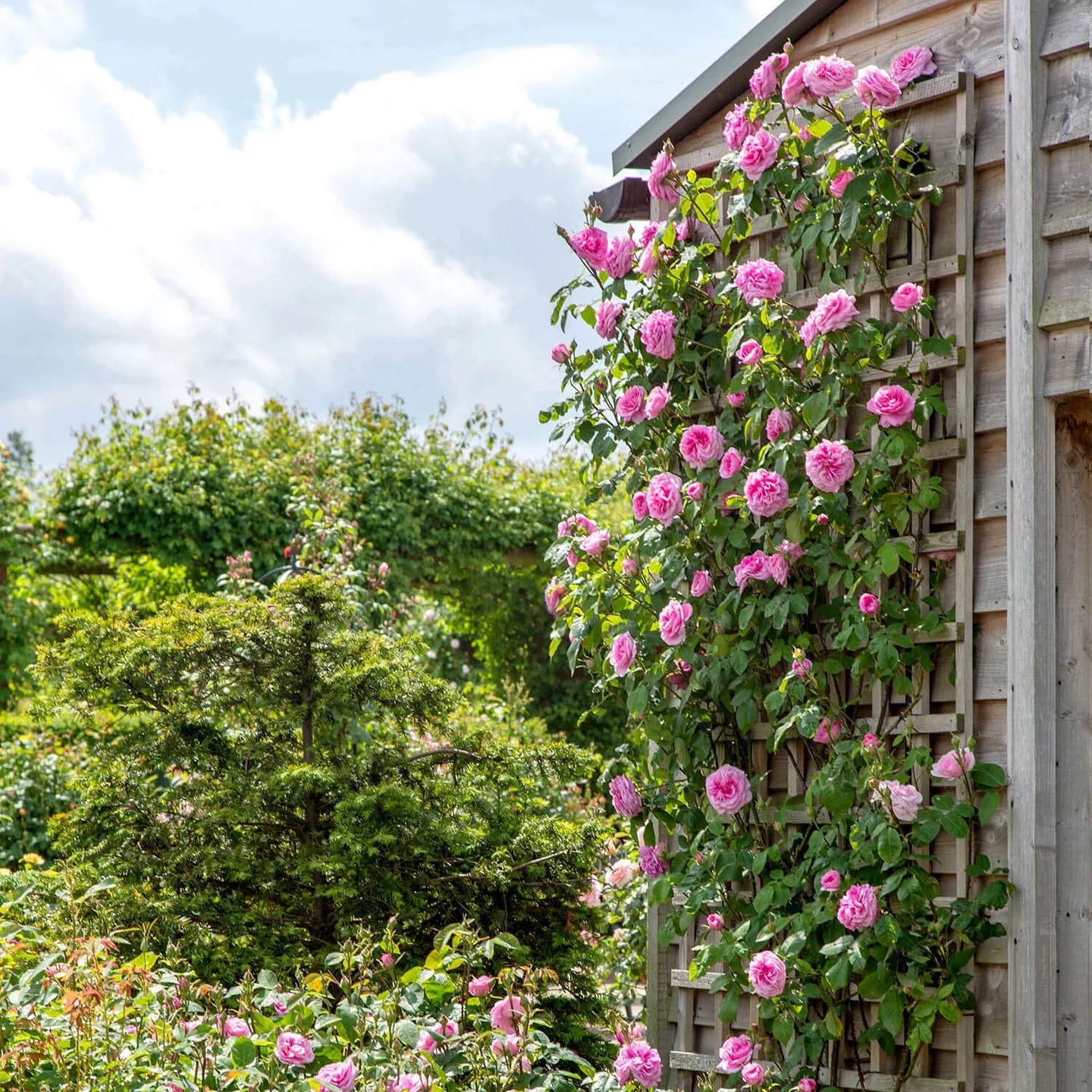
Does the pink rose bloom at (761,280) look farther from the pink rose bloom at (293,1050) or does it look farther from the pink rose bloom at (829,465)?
the pink rose bloom at (293,1050)

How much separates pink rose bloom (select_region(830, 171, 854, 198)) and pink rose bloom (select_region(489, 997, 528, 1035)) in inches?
75.8

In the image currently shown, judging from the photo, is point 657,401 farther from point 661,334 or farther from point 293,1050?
point 293,1050

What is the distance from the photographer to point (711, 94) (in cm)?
335

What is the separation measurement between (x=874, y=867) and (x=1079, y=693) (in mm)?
587

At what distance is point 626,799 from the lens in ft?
10.4

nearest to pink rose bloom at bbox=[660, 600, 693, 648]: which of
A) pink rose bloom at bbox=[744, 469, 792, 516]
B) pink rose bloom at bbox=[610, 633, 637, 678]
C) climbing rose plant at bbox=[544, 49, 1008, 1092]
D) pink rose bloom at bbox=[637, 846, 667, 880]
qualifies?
climbing rose plant at bbox=[544, 49, 1008, 1092]

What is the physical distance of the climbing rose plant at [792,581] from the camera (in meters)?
2.65

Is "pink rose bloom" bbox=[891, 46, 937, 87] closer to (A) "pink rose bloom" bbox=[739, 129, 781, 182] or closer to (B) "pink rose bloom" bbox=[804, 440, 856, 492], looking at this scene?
(A) "pink rose bloom" bbox=[739, 129, 781, 182]

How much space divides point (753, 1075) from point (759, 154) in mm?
2166

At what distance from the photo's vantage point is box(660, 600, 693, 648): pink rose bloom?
3.00 m

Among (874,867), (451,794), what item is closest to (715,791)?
(874,867)

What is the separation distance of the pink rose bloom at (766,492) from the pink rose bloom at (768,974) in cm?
101

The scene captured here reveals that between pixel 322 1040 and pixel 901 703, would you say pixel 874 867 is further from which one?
pixel 322 1040

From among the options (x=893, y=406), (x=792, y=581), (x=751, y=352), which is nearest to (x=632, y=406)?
(x=751, y=352)
